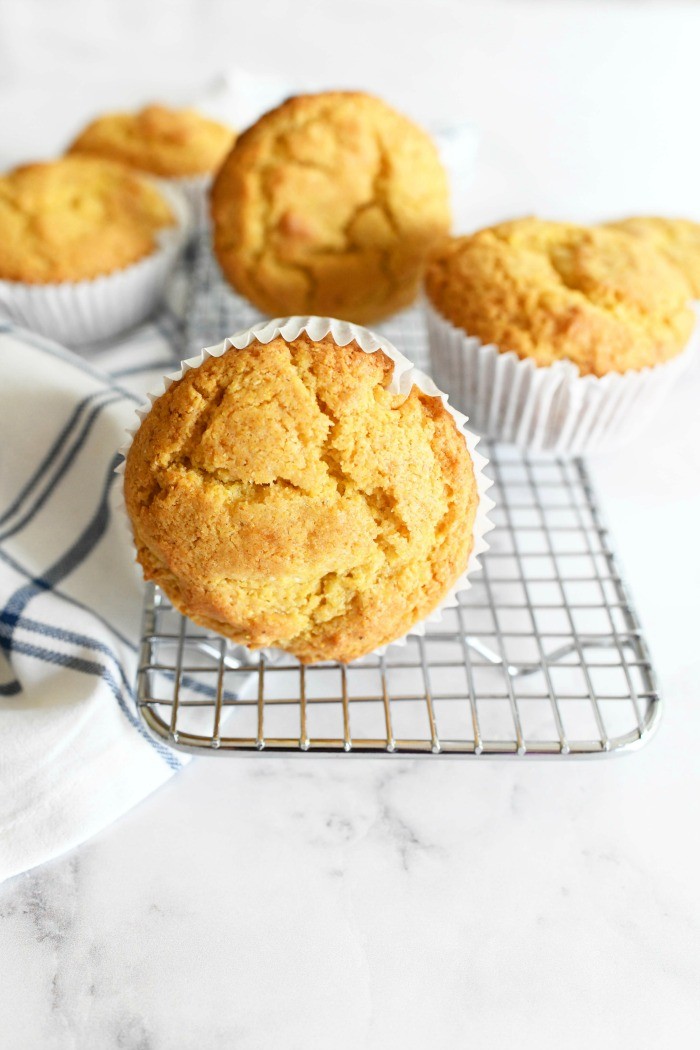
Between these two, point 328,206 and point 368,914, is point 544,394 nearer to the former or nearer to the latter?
point 328,206

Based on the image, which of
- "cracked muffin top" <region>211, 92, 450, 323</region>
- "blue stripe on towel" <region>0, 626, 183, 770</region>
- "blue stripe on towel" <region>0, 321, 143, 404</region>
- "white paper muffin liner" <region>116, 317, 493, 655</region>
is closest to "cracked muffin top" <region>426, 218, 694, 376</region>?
"cracked muffin top" <region>211, 92, 450, 323</region>

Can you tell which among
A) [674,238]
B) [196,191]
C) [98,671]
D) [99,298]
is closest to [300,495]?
[98,671]

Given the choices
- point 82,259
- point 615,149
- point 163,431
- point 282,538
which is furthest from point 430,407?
point 615,149

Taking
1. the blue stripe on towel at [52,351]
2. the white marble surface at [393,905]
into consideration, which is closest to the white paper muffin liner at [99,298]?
the blue stripe on towel at [52,351]

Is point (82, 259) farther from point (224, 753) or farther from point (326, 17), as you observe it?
point (326, 17)

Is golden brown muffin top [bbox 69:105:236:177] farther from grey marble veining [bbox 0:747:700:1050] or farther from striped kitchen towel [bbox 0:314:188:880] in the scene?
grey marble veining [bbox 0:747:700:1050]
